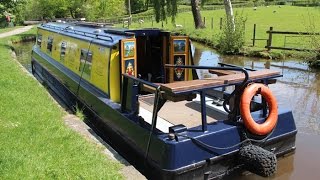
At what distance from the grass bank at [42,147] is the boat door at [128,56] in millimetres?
1467

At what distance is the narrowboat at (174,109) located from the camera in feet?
17.2

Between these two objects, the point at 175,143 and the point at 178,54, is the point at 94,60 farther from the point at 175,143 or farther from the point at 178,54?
the point at 175,143

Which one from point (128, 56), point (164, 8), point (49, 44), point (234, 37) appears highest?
point (164, 8)

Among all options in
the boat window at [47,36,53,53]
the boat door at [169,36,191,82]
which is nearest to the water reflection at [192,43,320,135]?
the boat door at [169,36,191,82]

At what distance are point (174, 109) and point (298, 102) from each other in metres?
4.45

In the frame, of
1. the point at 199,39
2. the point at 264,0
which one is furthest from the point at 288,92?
the point at 264,0

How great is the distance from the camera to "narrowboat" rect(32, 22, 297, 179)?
5.25 m

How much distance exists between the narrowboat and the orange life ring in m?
0.01

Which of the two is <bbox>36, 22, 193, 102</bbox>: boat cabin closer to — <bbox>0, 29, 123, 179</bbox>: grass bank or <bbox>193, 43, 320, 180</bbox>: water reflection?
<bbox>0, 29, 123, 179</bbox>: grass bank

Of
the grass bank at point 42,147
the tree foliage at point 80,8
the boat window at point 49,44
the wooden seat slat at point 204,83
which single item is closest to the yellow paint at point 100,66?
the grass bank at point 42,147

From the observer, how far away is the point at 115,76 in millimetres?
7039

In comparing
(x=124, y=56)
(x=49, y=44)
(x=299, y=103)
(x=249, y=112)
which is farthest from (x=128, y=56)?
(x=49, y=44)

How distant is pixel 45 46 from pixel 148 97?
679 cm

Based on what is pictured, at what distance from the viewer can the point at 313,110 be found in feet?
30.7
